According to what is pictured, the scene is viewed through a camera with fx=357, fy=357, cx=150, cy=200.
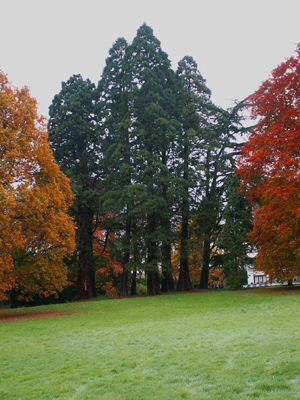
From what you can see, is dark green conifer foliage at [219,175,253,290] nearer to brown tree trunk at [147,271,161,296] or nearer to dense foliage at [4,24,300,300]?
dense foliage at [4,24,300,300]

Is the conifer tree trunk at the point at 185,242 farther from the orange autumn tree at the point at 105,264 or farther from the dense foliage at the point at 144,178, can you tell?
the orange autumn tree at the point at 105,264

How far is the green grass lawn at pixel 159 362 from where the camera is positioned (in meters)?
4.69

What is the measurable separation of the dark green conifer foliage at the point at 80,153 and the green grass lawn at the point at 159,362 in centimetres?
1731

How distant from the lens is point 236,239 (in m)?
23.8

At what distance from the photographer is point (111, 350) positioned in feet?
24.5

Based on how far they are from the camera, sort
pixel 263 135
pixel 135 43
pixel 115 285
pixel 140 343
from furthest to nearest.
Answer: pixel 115 285 < pixel 135 43 < pixel 263 135 < pixel 140 343

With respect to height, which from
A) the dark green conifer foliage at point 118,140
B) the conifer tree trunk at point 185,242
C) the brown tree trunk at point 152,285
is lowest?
the brown tree trunk at point 152,285

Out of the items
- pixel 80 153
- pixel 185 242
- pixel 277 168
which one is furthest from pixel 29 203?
pixel 80 153

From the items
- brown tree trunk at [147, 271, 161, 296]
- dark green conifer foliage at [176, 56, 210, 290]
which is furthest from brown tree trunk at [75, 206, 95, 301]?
dark green conifer foliage at [176, 56, 210, 290]

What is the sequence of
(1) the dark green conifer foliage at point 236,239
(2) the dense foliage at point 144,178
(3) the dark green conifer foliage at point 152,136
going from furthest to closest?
(1) the dark green conifer foliage at point 236,239
(3) the dark green conifer foliage at point 152,136
(2) the dense foliage at point 144,178

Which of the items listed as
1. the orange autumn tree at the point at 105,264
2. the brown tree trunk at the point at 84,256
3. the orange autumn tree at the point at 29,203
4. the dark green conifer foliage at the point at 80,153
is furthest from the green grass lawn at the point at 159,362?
the orange autumn tree at the point at 105,264

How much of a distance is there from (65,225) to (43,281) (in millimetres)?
2777

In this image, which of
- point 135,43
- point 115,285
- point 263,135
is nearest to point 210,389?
point 263,135

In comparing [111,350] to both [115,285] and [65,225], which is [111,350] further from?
[115,285]
